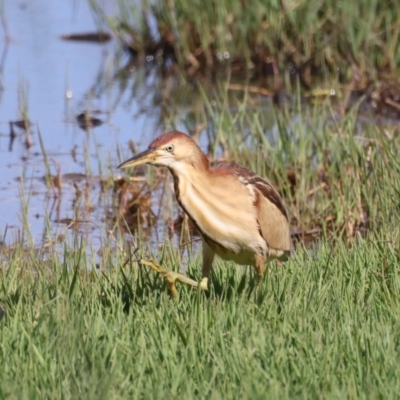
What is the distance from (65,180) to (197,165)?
360 cm

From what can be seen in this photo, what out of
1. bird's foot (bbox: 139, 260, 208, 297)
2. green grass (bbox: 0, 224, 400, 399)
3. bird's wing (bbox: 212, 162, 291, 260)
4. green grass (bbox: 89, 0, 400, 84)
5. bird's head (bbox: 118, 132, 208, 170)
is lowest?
green grass (bbox: 0, 224, 400, 399)

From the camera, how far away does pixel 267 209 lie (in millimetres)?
4738

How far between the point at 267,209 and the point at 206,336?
106 cm

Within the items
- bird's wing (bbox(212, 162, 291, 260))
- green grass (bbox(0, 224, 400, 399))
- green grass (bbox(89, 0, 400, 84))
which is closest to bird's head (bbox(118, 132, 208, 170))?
bird's wing (bbox(212, 162, 291, 260))

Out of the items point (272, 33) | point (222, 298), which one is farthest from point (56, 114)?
point (222, 298)

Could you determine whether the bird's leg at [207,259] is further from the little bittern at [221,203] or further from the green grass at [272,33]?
the green grass at [272,33]

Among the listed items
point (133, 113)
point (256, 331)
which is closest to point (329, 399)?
point (256, 331)

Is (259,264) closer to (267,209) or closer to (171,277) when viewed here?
(267,209)

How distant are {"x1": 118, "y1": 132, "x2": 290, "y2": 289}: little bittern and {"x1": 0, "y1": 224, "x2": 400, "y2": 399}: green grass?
0.54ft

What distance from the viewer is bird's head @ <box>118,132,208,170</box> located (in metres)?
4.27

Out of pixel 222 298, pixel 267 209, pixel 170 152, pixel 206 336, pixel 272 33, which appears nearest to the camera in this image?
pixel 206 336

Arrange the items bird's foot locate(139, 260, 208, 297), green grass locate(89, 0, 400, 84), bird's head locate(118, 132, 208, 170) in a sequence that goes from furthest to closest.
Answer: green grass locate(89, 0, 400, 84), bird's foot locate(139, 260, 208, 297), bird's head locate(118, 132, 208, 170)


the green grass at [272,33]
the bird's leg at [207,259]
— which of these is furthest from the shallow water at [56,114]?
the bird's leg at [207,259]

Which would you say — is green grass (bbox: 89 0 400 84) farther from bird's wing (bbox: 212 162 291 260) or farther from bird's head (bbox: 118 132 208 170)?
bird's head (bbox: 118 132 208 170)
